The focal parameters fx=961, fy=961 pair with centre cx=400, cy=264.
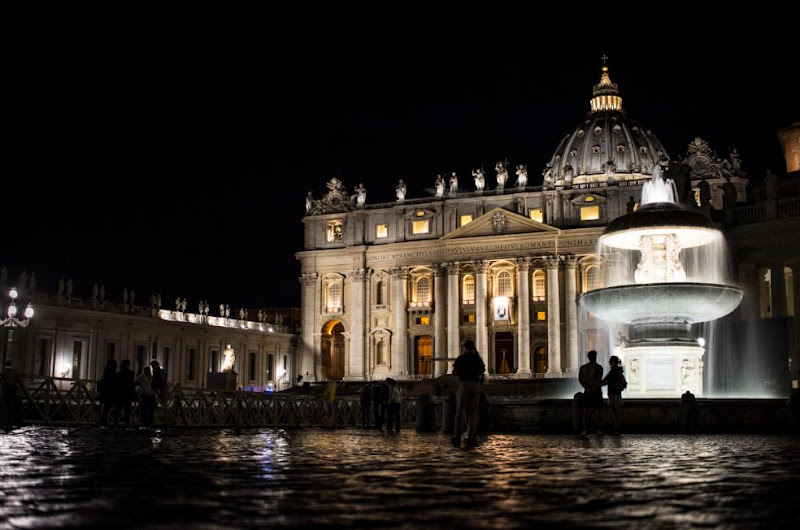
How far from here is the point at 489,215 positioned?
64.0 m

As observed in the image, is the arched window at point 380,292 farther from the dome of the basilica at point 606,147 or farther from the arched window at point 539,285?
the dome of the basilica at point 606,147

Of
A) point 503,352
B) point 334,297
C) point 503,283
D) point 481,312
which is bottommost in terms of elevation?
point 503,352

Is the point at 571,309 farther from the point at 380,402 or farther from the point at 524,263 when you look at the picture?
the point at 380,402

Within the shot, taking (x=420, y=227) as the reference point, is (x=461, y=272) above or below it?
below

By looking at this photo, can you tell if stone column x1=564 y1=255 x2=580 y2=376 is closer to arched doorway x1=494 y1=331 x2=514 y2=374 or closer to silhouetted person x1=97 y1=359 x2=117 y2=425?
arched doorway x1=494 y1=331 x2=514 y2=374

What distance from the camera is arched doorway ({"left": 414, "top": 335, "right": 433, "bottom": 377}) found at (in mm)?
67000

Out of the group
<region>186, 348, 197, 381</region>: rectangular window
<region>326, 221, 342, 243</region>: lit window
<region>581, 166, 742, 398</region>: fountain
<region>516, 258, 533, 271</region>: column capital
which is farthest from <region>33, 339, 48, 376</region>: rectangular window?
<region>581, 166, 742, 398</region>: fountain

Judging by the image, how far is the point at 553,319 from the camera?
62250mm

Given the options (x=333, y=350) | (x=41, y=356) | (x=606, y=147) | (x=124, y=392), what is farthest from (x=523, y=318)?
(x=124, y=392)

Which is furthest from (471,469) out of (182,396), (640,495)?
(182,396)

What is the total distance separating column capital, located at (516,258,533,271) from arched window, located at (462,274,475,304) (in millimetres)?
4037

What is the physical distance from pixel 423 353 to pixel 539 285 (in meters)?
9.52

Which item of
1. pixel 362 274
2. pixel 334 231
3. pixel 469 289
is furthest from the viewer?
pixel 334 231

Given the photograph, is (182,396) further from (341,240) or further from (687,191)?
(341,240)
